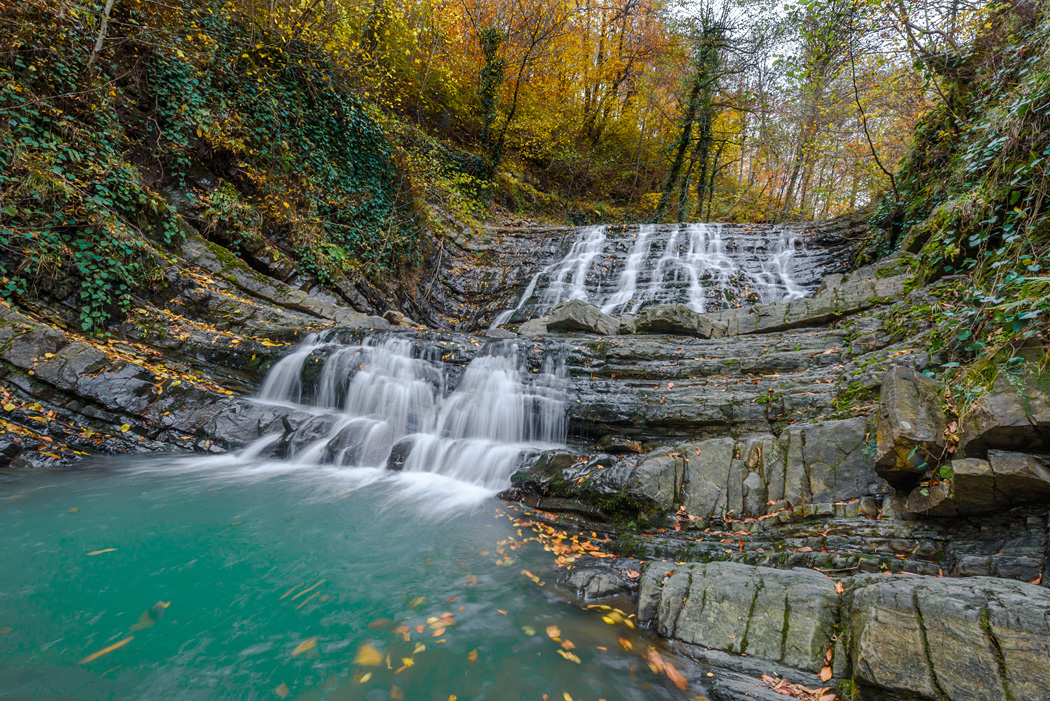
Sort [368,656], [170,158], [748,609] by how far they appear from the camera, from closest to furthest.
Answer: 1. [368,656]
2. [748,609]
3. [170,158]

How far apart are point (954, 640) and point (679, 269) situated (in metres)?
11.0

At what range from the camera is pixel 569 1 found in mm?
15961

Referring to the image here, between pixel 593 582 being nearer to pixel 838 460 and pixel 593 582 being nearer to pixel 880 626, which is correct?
pixel 880 626

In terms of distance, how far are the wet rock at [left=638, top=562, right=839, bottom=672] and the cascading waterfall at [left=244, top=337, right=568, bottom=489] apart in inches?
114

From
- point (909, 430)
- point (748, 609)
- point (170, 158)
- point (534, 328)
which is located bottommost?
point (748, 609)

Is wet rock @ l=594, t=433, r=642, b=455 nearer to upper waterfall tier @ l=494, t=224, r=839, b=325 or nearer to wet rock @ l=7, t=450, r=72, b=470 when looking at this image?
upper waterfall tier @ l=494, t=224, r=839, b=325

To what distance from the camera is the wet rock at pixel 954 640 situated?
6.94 feet

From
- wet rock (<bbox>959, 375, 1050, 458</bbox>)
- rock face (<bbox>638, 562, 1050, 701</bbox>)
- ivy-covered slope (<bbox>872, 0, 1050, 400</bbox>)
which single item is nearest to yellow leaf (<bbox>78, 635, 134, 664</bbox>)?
rock face (<bbox>638, 562, 1050, 701</bbox>)

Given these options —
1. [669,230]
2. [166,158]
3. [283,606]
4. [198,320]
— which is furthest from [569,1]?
[283,606]

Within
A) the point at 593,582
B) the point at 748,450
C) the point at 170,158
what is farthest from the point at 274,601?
the point at 170,158

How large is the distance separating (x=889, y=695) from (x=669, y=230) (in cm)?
1380

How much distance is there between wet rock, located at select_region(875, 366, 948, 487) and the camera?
337 cm

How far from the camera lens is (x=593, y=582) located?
3.66 meters

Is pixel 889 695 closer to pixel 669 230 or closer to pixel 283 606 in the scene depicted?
pixel 283 606
